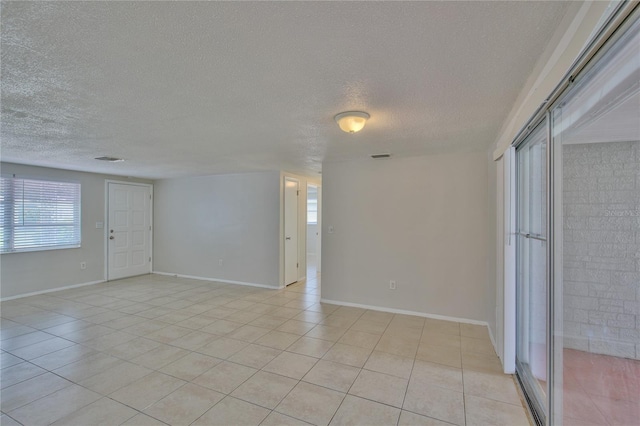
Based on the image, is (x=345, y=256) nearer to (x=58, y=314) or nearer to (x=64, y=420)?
(x=64, y=420)

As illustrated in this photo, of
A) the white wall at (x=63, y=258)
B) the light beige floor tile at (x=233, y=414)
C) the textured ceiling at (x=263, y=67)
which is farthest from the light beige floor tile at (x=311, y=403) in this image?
the white wall at (x=63, y=258)

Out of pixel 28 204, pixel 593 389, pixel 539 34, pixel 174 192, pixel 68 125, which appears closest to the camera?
pixel 539 34

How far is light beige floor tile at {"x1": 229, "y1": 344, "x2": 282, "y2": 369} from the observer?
2740 millimetres

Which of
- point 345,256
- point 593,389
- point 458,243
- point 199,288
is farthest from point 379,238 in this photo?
point 199,288

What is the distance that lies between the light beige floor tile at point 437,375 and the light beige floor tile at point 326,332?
3.13ft

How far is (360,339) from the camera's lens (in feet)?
10.8

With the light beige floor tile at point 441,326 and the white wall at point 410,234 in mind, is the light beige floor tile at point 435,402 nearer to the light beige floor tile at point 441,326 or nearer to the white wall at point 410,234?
the light beige floor tile at point 441,326

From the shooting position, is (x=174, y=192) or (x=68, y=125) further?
(x=174, y=192)

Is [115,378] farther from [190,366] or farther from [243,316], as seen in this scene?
[243,316]

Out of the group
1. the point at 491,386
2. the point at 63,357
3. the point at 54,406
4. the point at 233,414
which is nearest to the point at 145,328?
the point at 63,357

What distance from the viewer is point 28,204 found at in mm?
4906

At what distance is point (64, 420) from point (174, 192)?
17.2 feet

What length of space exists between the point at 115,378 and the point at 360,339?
7.71 ft

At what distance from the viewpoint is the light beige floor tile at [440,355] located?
109 inches
